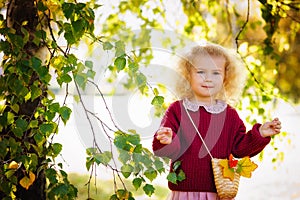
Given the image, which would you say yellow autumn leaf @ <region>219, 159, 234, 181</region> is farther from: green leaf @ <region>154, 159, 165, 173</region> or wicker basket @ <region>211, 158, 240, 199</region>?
green leaf @ <region>154, 159, 165, 173</region>

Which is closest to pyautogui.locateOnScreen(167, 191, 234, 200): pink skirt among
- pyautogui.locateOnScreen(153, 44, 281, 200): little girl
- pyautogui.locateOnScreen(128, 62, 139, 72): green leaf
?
pyautogui.locateOnScreen(153, 44, 281, 200): little girl

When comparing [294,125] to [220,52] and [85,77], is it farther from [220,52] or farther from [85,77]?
[85,77]

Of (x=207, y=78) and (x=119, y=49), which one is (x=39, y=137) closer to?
(x=119, y=49)

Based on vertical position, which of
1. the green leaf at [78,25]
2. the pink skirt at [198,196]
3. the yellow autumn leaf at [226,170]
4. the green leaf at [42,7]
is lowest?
the pink skirt at [198,196]

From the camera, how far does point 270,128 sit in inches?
71.3

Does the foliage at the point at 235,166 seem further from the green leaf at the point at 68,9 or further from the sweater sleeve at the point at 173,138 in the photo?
the green leaf at the point at 68,9

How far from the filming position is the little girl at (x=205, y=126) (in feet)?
5.99

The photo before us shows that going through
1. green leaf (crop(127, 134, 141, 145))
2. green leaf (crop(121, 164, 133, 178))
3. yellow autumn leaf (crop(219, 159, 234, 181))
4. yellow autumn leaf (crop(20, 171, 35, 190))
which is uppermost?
green leaf (crop(127, 134, 141, 145))

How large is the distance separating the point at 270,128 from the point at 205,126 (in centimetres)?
18

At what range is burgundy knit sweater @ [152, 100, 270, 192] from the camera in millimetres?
1827

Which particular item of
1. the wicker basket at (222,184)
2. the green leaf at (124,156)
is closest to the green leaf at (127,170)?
the green leaf at (124,156)

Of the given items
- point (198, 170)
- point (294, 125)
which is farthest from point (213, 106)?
point (294, 125)

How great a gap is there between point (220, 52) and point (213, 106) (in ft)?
0.56

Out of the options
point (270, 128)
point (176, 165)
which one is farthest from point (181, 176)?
point (270, 128)
